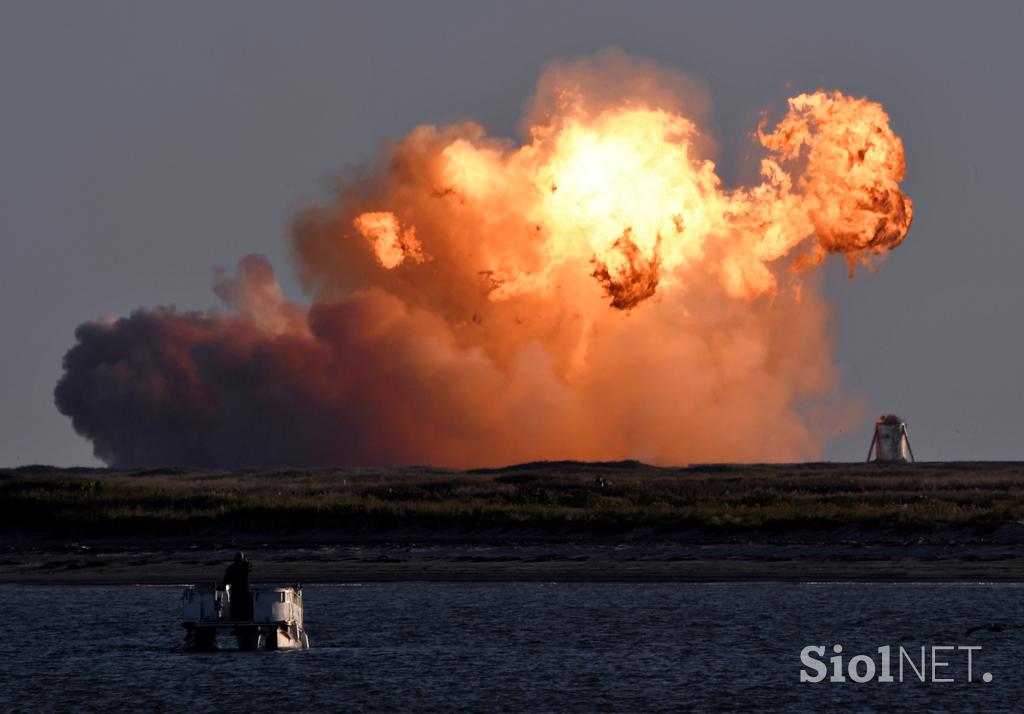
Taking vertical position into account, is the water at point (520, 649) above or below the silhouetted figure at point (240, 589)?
below

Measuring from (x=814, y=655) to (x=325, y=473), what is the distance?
9714 centimetres

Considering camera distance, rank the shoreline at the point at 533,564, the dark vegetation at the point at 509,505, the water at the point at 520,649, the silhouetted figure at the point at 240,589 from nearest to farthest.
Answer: the water at the point at 520,649 < the silhouetted figure at the point at 240,589 < the shoreline at the point at 533,564 < the dark vegetation at the point at 509,505

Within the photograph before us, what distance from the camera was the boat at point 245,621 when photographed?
66.8 m

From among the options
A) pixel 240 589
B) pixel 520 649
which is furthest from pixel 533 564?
pixel 240 589

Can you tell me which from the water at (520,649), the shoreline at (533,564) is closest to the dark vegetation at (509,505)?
the shoreline at (533,564)

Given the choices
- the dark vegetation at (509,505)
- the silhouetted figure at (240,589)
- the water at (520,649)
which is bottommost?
the water at (520,649)

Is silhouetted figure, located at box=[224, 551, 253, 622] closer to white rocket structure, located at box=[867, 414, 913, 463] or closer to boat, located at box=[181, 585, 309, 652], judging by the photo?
boat, located at box=[181, 585, 309, 652]

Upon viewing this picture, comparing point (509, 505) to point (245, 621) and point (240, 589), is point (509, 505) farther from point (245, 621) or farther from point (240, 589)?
point (240, 589)

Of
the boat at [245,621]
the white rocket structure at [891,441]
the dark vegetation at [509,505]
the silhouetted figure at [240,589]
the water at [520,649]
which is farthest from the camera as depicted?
the white rocket structure at [891,441]

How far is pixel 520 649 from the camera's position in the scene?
69750 millimetres

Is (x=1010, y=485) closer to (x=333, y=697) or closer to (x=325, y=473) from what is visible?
(x=325, y=473)

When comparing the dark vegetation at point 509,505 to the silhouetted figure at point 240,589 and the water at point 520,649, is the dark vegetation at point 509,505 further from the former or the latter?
the silhouetted figure at point 240,589

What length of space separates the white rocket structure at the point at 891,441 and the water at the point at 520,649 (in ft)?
298

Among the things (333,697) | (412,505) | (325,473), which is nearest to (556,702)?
(333,697)
